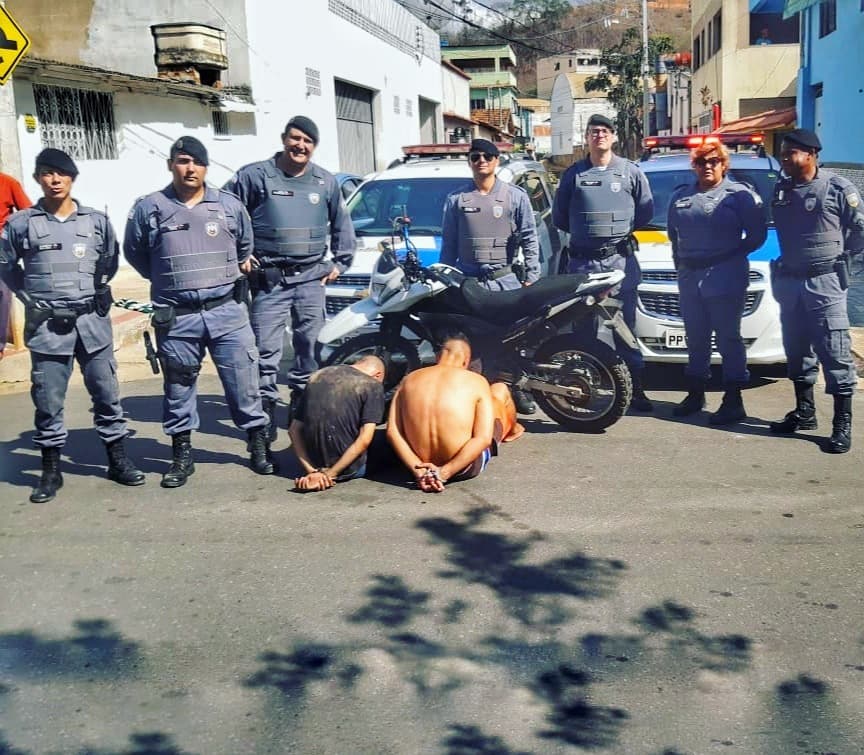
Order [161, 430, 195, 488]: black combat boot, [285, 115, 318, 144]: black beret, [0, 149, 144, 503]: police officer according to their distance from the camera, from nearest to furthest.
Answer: [0, 149, 144, 503]: police officer, [161, 430, 195, 488]: black combat boot, [285, 115, 318, 144]: black beret

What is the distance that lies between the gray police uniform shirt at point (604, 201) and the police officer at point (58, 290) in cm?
320

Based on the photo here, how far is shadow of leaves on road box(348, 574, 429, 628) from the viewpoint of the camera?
3.83m

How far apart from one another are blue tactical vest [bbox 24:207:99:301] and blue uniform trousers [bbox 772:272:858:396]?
13.8ft

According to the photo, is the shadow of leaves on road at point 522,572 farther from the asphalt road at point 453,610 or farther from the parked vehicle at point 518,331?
the parked vehicle at point 518,331

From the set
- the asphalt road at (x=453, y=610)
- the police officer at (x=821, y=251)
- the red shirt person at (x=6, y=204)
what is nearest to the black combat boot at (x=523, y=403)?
the asphalt road at (x=453, y=610)

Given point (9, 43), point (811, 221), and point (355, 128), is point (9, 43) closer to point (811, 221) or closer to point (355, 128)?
point (811, 221)

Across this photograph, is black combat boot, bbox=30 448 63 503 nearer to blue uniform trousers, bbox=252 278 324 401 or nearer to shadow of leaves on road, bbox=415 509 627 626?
blue uniform trousers, bbox=252 278 324 401

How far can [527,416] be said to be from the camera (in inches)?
269

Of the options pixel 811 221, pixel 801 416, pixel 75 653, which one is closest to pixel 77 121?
pixel 811 221

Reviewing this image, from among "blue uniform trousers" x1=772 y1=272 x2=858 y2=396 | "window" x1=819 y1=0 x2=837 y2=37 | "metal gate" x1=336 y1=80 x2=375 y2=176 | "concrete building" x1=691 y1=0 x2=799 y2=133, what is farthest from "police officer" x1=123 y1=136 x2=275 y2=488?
"concrete building" x1=691 y1=0 x2=799 y2=133

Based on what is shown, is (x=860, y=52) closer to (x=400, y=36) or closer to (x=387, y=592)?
(x=387, y=592)

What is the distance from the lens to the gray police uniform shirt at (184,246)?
529 centimetres

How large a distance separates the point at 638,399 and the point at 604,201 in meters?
1.43

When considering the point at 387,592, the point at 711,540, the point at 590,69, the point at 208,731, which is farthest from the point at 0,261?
the point at 590,69
